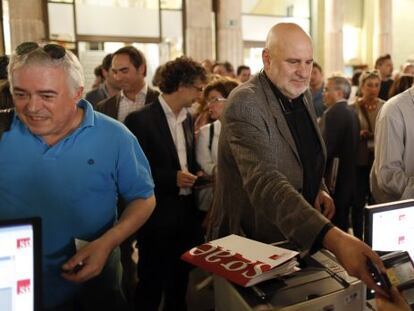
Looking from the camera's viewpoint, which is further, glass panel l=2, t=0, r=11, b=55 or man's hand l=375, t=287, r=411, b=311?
glass panel l=2, t=0, r=11, b=55

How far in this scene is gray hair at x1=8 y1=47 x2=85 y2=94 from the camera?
58.1 inches

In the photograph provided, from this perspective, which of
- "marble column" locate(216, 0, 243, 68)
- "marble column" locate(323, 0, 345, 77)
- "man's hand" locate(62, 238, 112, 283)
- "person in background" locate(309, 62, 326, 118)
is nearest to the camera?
"man's hand" locate(62, 238, 112, 283)

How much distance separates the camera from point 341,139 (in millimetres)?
4191

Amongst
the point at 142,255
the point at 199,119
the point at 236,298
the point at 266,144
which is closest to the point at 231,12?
the point at 199,119

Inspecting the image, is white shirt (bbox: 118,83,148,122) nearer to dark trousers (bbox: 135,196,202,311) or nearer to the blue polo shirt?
dark trousers (bbox: 135,196,202,311)

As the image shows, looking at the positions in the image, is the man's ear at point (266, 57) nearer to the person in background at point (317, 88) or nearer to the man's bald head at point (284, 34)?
the man's bald head at point (284, 34)

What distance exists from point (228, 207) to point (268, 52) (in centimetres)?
74

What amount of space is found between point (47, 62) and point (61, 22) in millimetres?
8980

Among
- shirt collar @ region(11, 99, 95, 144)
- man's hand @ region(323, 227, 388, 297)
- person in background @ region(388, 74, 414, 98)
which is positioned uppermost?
person in background @ region(388, 74, 414, 98)

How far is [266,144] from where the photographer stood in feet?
5.82

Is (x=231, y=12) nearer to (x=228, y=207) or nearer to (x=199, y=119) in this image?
(x=199, y=119)

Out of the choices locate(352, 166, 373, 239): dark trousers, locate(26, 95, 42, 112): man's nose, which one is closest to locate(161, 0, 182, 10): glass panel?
locate(352, 166, 373, 239): dark trousers

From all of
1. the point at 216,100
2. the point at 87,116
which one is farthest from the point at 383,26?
the point at 87,116

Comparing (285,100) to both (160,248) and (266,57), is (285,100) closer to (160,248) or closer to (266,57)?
(266,57)
